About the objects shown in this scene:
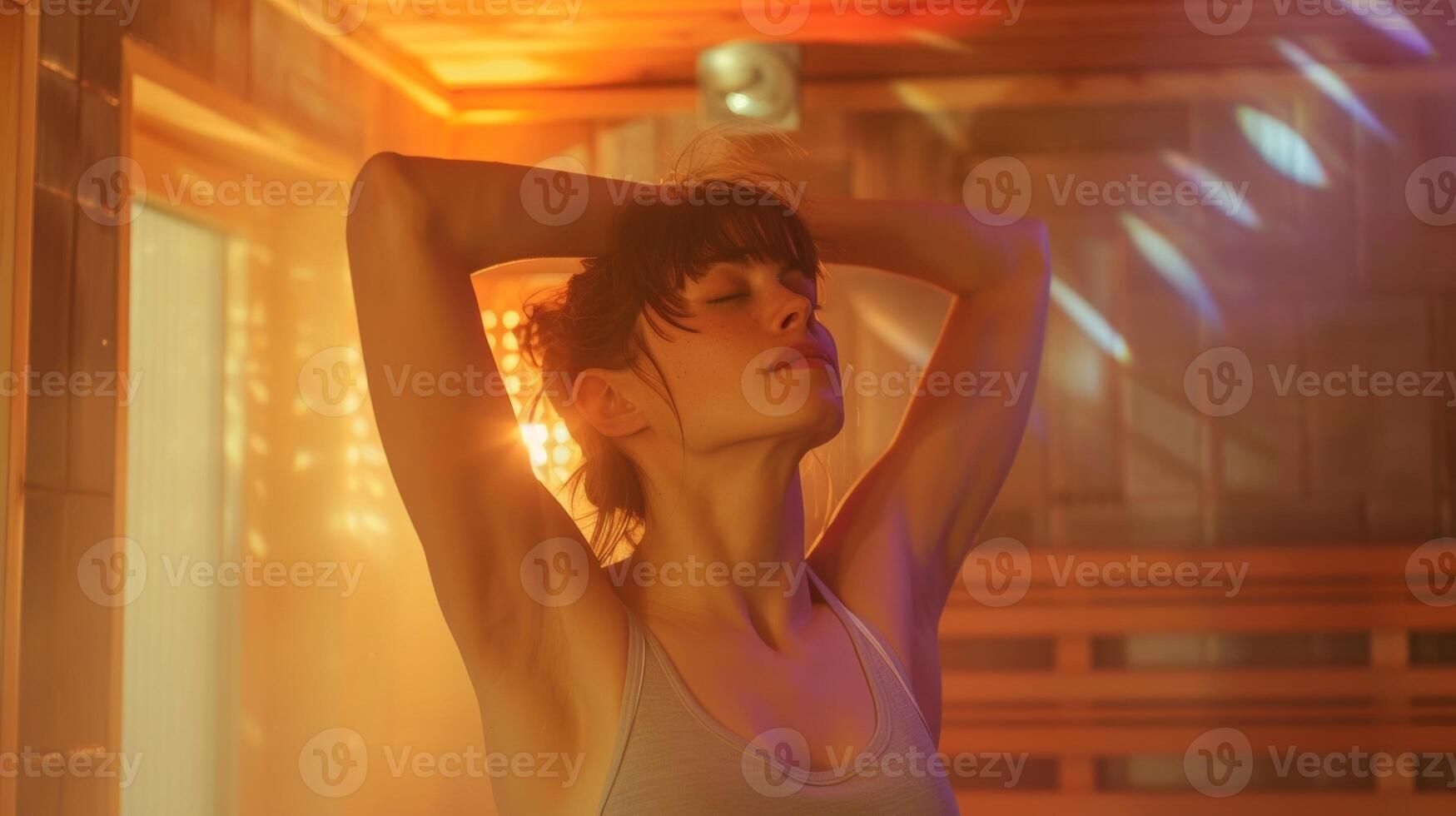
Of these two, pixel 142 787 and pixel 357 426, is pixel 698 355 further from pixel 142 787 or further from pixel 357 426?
pixel 357 426

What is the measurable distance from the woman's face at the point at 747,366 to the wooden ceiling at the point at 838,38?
152 cm

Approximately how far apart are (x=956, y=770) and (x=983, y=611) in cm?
32

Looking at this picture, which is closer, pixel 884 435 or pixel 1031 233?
pixel 1031 233

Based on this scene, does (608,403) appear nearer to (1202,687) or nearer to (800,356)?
(800,356)

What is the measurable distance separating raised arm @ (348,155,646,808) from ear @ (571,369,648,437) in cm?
10

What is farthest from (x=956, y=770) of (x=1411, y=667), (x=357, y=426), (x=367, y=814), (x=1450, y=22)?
(x=1450, y=22)

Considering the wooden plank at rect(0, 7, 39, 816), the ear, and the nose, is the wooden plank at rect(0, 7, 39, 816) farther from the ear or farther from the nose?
the nose

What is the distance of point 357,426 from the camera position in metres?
2.50

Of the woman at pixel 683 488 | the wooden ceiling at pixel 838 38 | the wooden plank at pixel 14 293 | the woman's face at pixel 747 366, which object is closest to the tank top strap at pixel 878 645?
the woman at pixel 683 488

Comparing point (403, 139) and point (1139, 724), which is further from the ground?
point (403, 139)

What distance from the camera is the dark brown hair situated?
94 cm

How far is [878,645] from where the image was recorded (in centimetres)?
95

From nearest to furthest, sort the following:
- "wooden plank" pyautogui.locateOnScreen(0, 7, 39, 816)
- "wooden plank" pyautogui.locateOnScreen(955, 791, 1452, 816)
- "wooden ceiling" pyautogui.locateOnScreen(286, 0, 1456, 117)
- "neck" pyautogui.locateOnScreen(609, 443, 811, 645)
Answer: "neck" pyautogui.locateOnScreen(609, 443, 811, 645) → "wooden plank" pyautogui.locateOnScreen(0, 7, 39, 816) → "wooden ceiling" pyautogui.locateOnScreen(286, 0, 1456, 117) → "wooden plank" pyautogui.locateOnScreen(955, 791, 1452, 816)

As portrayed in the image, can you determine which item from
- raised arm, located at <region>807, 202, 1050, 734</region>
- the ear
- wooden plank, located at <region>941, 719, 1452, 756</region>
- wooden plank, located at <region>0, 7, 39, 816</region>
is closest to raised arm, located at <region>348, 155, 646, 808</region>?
the ear
